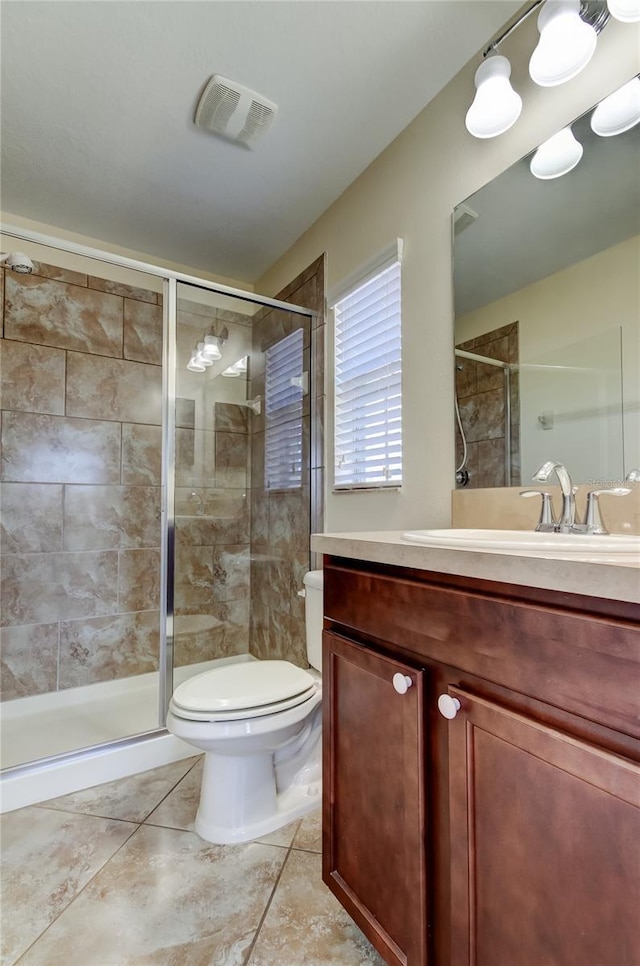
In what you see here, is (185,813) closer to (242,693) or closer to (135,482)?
(242,693)

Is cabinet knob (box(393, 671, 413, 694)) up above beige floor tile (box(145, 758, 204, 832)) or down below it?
above

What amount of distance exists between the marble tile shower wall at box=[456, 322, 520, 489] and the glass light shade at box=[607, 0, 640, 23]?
626 mm

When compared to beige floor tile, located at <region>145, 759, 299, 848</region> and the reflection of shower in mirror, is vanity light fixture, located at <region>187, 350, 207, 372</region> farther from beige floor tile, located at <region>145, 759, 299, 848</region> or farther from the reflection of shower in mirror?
beige floor tile, located at <region>145, 759, 299, 848</region>

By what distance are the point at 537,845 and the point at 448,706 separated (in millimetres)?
187

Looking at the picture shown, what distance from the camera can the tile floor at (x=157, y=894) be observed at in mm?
1019

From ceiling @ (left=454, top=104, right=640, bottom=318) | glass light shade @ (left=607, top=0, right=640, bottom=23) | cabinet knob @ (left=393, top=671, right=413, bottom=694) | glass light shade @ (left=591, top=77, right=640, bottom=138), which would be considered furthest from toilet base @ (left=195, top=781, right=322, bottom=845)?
glass light shade @ (left=607, top=0, right=640, bottom=23)

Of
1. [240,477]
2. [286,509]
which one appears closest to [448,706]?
[286,509]

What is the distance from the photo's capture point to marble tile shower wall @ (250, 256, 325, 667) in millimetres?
2203

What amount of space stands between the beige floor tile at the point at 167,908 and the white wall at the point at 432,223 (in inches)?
43.8

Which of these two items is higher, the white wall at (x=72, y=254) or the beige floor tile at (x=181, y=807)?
the white wall at (x=72, y=254)

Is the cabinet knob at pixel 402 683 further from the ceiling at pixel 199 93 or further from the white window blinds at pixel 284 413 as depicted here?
the ceiling at pixel 199 93

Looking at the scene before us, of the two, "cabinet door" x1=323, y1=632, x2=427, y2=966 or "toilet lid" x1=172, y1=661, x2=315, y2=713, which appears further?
"toilet lid" x1=172, y1=661, x2=315, y2=713

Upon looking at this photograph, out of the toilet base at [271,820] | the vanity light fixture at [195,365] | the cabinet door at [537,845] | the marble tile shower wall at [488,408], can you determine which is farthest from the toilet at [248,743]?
the vanity light fixture at [195,365]

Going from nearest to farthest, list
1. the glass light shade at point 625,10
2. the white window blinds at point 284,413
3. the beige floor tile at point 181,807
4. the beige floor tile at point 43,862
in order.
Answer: the glass light shade at point 625,10 < the beige floor tile at point 43,862 < the beige floor tile at point 181,807 < the white window blinds at point 284,413
